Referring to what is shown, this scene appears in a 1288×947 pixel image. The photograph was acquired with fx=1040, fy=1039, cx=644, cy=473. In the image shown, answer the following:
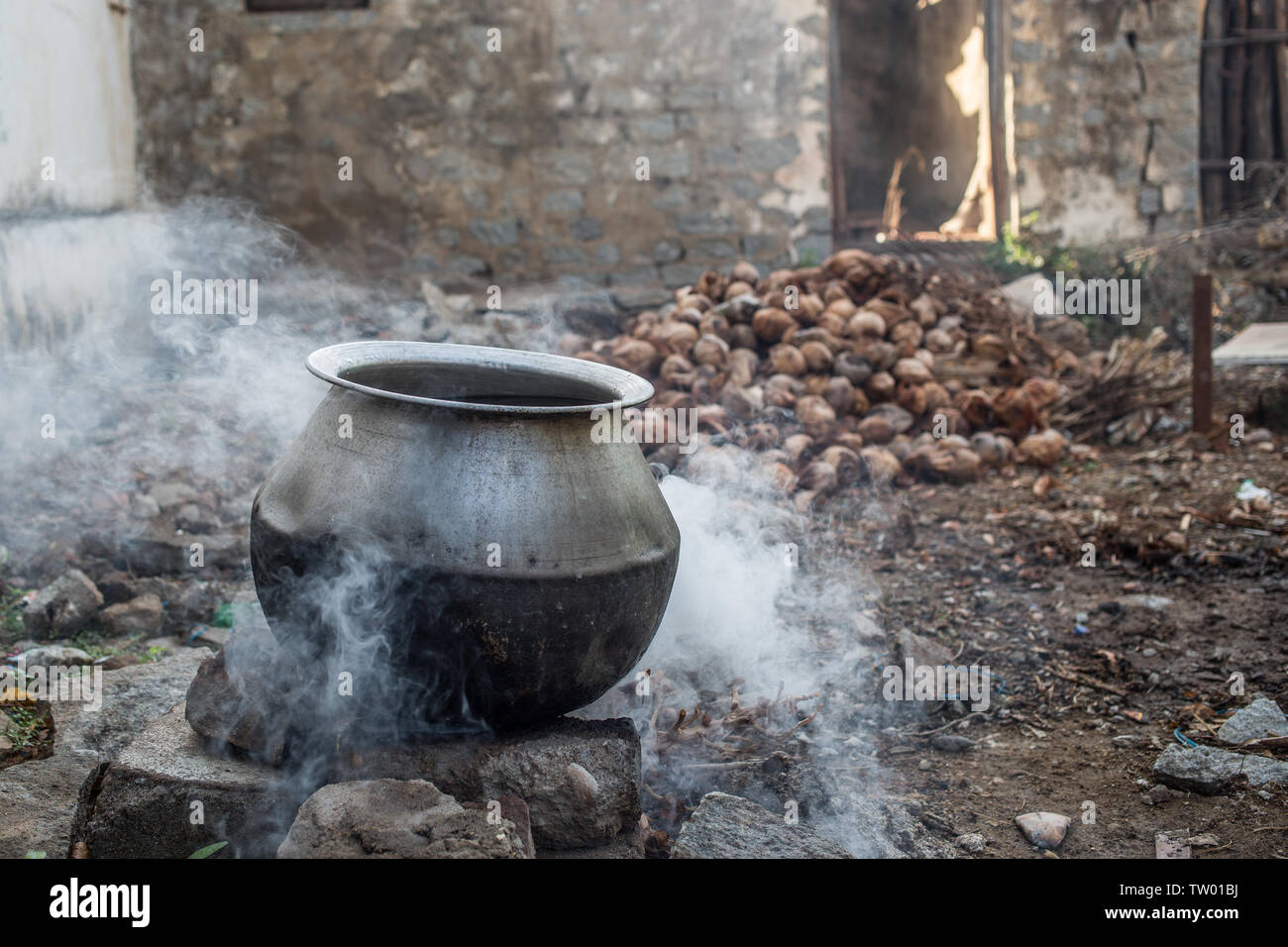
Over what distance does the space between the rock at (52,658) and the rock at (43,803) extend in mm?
A: 733

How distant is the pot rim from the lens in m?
2.65

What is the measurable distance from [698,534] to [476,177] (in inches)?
224

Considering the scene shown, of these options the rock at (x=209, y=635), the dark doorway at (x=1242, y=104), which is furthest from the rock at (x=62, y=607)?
the dark doorway at (x=1242, y=104)

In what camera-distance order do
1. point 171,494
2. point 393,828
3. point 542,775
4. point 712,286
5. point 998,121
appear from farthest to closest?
point 998,121, point 712,286, point 171,494, point 542,775, point 393,828

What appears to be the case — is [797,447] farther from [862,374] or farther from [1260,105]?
[1260,105]

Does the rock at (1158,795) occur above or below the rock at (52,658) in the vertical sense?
below

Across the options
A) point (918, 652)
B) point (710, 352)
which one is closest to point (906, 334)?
point (710, 352)

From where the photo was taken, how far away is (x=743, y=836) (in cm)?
263

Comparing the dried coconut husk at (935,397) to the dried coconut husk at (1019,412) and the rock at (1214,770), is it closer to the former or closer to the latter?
the dried coconut husk at (1019,412)

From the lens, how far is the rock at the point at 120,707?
121 inches

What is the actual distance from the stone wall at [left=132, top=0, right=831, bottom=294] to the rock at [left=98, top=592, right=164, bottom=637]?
16.8 ft

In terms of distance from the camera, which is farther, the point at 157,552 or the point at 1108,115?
the point at 1108,115

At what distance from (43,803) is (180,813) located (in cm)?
57

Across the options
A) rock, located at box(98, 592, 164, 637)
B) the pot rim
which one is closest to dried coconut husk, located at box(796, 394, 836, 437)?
the pot rim
